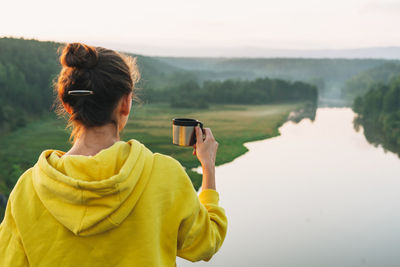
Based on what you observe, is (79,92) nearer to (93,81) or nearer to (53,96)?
(93,81)

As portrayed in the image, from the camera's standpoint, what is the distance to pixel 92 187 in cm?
78

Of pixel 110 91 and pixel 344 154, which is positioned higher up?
pixel 110 91

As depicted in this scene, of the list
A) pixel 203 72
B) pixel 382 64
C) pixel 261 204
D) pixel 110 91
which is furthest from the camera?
pixel 382 64

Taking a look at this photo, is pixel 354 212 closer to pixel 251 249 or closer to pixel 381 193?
pixel 381 193

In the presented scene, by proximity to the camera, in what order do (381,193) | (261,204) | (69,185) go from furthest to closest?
(381,193) < (261,204) < (69,185)

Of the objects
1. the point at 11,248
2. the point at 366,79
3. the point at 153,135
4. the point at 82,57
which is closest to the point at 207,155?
the point at 82,57

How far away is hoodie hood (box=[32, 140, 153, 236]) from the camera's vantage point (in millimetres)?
794

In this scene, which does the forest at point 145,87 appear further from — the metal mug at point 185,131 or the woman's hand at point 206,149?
the woman's hand at point 206,149

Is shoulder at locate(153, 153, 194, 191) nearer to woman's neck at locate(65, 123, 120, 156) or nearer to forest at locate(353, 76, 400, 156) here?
woman's neck at locate(65, 123, 120, 156)

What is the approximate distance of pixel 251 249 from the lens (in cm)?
564

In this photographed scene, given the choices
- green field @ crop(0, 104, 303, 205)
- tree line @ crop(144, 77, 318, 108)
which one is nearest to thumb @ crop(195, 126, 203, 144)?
green field @ crop(0, 104, 303, 205)

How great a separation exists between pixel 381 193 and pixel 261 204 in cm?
333

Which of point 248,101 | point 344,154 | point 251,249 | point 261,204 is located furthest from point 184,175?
point 248,101

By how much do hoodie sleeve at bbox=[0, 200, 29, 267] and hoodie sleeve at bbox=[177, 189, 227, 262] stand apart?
14.5 inches
